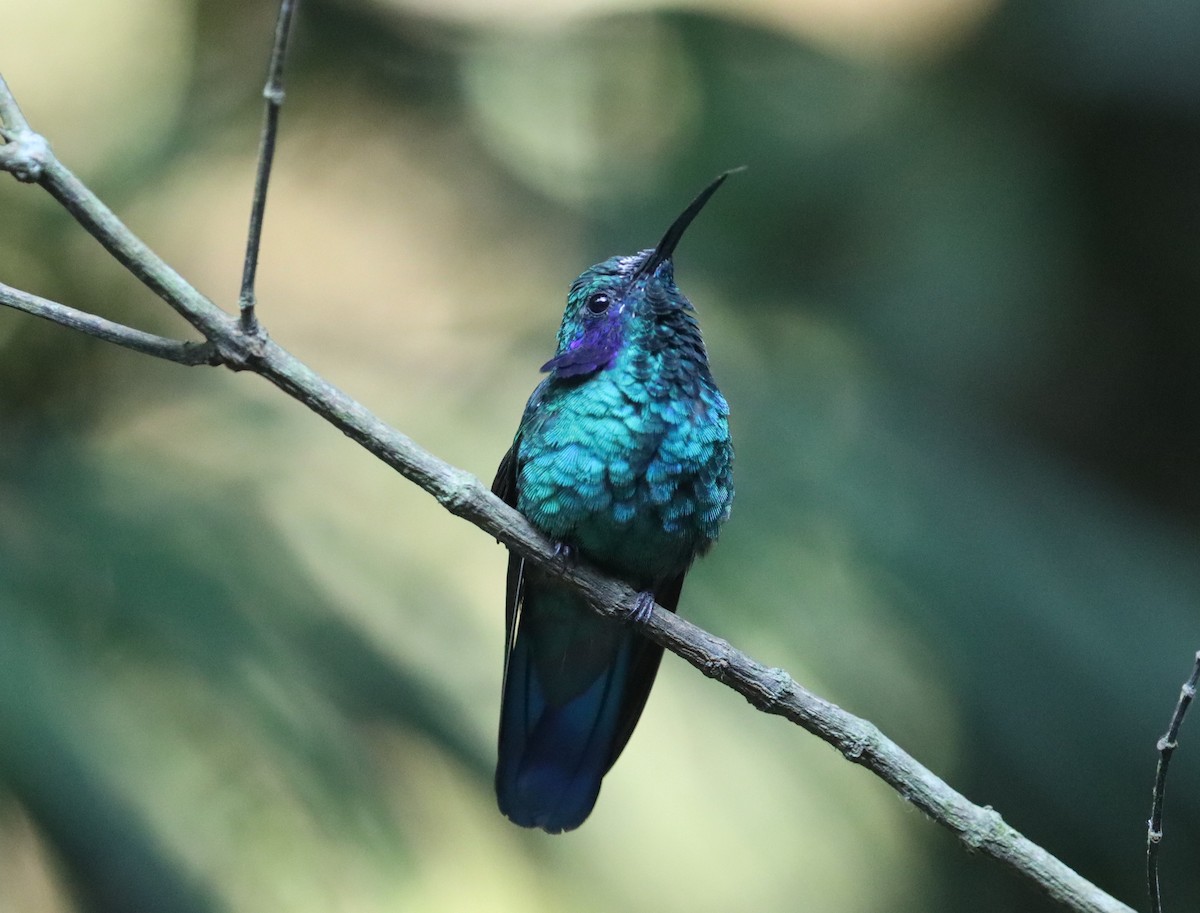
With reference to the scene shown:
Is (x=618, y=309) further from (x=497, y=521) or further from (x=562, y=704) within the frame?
(x=562, y=704)

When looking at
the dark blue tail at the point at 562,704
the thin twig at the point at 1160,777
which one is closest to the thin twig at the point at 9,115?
the dark blue tail at the point at 562,704

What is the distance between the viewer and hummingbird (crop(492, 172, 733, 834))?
6.86 ft

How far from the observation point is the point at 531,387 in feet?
12.8

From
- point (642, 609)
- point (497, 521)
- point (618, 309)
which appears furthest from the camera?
point (618, 309)

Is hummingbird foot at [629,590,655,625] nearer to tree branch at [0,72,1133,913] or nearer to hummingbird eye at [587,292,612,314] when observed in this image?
tree branch at [0,72,1133,913]

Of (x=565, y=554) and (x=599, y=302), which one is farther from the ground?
(x=599, y=302)

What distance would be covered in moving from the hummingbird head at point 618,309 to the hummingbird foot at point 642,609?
45 centimetres

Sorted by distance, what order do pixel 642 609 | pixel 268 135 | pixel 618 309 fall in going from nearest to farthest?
1. pixel 268 135
2. pixel 642 609
3. pixel 618 309

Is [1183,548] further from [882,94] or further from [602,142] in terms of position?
[602,142]

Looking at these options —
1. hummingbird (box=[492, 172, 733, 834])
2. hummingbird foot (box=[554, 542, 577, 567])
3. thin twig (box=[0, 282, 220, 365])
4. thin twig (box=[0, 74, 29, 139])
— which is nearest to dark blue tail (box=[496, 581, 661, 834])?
hummingbird (box=[492, 172, 733, 834])

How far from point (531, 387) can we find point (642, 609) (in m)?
1.98

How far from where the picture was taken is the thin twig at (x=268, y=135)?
1.36 meters

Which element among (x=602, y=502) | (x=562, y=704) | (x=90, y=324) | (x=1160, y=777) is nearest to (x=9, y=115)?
(x=90, y=324)

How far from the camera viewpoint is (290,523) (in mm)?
3477
